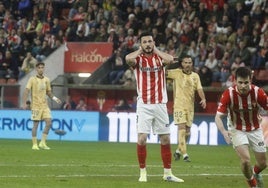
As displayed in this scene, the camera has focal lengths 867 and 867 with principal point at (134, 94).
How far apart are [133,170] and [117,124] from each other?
12.7 meters

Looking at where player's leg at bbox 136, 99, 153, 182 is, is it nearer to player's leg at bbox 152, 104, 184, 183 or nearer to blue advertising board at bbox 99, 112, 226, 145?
player's leg at bbox 152, 104, 184, 183

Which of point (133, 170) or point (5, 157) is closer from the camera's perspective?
point (133, 170)

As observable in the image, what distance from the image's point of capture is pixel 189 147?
26062 mm

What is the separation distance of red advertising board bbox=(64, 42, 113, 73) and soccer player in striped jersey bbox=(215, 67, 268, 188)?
21872 mm

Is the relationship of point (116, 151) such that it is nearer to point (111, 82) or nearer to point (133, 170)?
point (133, 170)

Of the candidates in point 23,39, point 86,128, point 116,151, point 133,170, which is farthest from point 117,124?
point 133,170

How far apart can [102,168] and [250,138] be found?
187 inches

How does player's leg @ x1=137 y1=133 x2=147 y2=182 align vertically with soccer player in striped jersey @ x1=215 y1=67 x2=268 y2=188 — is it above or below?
below

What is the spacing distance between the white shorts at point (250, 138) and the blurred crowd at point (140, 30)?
55.2 feet

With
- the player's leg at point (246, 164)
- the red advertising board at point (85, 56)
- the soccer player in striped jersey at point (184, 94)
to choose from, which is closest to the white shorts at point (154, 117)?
the player's leg at point (246, 164)

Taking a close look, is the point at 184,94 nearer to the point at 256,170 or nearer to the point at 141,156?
the point at 141,156

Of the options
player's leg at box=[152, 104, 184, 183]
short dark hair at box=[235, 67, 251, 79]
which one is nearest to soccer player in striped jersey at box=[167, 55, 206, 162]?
player's leg at box=[152, 104, 184, 183]

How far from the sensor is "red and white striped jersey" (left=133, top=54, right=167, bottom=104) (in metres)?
14.8

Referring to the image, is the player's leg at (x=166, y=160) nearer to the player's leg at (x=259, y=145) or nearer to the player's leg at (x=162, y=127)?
the player's leg at (x=162, y=127)
